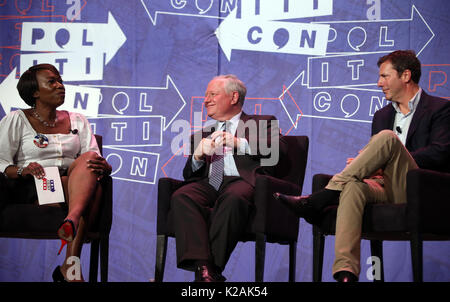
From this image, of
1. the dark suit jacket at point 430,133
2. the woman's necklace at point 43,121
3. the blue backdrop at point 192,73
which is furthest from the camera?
the blue backdrop at point 192,73

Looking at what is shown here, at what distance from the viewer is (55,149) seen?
3465 millimetres

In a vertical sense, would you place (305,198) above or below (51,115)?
below

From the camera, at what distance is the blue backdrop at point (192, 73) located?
4.46 meters

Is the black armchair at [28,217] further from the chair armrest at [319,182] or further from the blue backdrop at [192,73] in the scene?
the blue backdrop at [192,73]

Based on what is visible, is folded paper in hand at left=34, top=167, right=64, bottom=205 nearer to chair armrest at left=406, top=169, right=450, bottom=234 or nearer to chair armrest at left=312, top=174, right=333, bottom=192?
chair armrest at left=312, top=174, right=333, bottom=192

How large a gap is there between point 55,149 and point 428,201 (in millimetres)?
2078

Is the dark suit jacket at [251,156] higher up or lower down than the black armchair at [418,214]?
higher up

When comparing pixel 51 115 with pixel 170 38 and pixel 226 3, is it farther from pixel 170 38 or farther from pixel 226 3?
pixel 226 3

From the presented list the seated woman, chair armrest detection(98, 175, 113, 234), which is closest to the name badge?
the seated woman

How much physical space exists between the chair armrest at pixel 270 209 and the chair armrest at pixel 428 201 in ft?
2.23

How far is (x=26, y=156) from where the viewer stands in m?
3.46

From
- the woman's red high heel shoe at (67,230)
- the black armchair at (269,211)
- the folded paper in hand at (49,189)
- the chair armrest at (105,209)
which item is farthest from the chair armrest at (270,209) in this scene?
the folded paper in hand at (49,189)

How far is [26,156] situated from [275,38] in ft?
6.93
